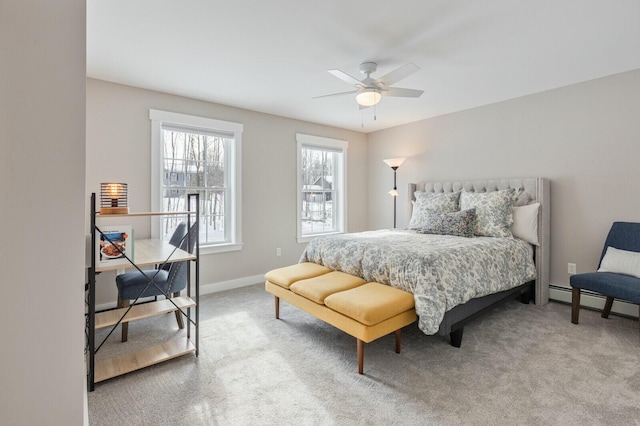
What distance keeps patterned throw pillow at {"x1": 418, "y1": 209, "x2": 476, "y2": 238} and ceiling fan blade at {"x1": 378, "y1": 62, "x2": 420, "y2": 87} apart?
174 centimetres

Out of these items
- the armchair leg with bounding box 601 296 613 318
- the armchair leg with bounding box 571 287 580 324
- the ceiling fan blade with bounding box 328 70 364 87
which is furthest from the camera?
the armchair leg with bounding box 601 296 613 318

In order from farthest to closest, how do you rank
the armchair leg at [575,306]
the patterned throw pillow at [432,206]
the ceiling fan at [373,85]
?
the patterned throw pillow at [432,206] → the armchair leg at [575,306] → the ceiling fan at [373,85]

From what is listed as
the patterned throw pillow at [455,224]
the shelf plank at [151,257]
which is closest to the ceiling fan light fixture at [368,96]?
the patterned throw pillow at [455,224]

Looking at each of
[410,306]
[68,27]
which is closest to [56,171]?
[68,27]

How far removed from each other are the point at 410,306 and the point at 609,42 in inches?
104

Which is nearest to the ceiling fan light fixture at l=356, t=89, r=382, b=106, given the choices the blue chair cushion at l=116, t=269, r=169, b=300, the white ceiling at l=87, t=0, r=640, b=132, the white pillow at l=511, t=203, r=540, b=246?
the white ceiling at l=87, t=0, r=640, b=132

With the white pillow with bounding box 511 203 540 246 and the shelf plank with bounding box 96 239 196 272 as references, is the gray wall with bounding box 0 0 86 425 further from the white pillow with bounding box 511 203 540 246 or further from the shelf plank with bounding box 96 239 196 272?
the white pillow with bounding box 511 203 540 246

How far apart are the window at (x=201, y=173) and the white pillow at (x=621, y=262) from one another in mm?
3980

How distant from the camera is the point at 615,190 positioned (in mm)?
3145

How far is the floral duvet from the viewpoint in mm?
2305

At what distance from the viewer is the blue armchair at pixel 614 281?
2.52 metres

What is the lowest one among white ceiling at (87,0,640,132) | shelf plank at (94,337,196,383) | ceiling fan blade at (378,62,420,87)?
shelf plank at (94,337,196,383)

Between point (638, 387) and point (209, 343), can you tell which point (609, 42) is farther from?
point (209, 343)

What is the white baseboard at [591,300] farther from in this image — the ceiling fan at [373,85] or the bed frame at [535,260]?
the ceiling fan at [373,85]
